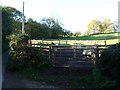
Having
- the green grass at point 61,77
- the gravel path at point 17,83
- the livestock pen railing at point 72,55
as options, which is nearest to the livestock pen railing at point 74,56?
the livestock pen railing at point 72,55

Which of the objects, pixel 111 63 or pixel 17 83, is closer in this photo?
pixel 111 63

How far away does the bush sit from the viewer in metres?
10.7

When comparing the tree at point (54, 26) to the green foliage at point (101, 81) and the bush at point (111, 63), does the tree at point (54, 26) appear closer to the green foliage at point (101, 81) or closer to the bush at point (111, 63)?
the green foliage at point (101, 81)

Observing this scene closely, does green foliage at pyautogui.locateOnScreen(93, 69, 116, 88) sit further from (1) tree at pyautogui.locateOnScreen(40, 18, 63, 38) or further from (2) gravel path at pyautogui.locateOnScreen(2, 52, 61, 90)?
(1) tree at pyautogui.locateOnScreen(40, 18, 63, 38)

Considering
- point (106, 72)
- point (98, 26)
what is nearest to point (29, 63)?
point (106, 72)

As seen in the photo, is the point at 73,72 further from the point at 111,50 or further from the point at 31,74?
the point at 111,50

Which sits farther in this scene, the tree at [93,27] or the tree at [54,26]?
the tree at [93,27]

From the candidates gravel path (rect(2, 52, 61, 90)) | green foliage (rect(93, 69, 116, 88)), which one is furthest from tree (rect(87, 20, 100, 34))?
green foliage (rect(93, 69, 116, 88))

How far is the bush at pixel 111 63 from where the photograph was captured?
1069cm

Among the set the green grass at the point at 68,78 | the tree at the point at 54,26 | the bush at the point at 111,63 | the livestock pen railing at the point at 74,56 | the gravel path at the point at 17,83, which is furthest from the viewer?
the tree at the point at 54,26

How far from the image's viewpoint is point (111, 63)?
35.9 ft

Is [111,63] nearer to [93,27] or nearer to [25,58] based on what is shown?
[25,58]

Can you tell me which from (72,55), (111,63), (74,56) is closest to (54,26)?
(72,55)

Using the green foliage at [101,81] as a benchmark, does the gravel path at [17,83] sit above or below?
below
